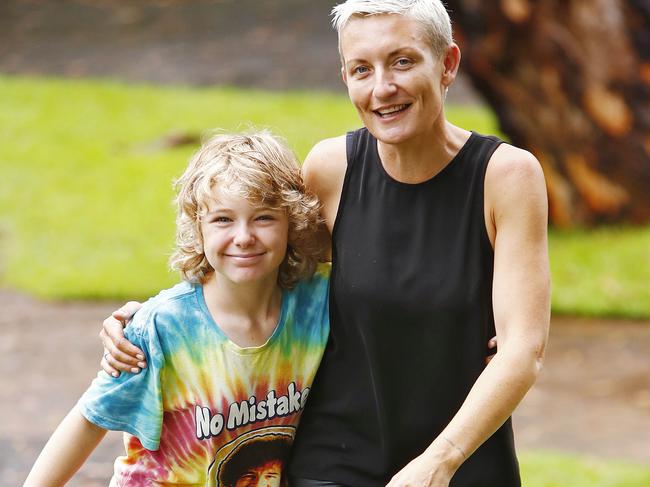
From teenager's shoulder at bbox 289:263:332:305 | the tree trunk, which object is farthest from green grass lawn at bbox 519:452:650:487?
the tree trunk

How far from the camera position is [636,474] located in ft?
17.1

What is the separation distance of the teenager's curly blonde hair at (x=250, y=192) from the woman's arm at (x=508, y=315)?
0.46 m

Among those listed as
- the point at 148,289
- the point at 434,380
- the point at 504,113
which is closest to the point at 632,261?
the point at 504,113

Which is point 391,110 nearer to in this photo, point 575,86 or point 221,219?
point 221,219

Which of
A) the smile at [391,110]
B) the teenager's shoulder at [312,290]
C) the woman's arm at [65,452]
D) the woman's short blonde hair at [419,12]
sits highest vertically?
the woman's short blonde hair at [419,12]

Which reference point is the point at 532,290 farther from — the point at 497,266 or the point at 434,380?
the point at 434,380

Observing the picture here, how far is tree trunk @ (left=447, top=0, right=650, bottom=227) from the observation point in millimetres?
8562

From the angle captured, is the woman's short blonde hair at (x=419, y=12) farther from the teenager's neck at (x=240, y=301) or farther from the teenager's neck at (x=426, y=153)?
the teenager's neck at (x=240, y=301)

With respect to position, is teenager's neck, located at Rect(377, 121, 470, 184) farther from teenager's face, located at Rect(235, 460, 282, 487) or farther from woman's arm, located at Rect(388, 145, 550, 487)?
teenager's face, located at Rect(235, 460, 282, 487)

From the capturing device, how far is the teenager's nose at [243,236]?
2793 millimetres

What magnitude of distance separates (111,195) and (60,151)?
1628 mm

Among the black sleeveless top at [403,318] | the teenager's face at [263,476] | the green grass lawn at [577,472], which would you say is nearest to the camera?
the black sleeveless top at [403,318]

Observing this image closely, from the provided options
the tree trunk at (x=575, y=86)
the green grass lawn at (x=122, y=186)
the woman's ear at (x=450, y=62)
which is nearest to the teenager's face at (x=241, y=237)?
the woman's ear at (x=450, y=62)

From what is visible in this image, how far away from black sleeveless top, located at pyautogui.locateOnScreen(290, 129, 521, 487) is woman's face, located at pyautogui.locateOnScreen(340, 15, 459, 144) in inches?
6.1
